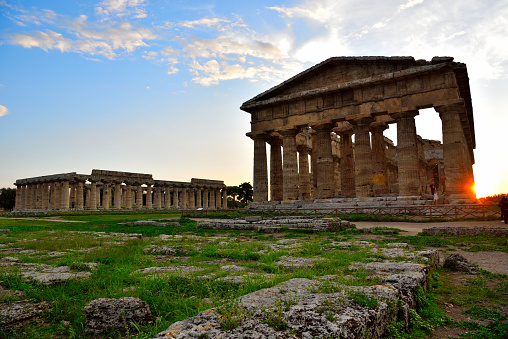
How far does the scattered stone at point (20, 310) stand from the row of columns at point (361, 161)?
26.5 metres

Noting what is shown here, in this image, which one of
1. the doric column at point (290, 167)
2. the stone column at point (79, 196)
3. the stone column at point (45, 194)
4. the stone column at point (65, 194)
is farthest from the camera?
the stone column at point (45, 194)

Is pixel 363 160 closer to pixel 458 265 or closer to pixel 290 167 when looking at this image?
pixel 290 167

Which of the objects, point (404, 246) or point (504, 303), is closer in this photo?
point (504, 303)

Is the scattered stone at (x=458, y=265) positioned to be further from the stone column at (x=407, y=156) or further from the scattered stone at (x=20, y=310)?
the stone column at (x=407, y=156)

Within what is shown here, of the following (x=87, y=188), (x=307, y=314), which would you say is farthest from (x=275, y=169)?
(x=87, y=188)

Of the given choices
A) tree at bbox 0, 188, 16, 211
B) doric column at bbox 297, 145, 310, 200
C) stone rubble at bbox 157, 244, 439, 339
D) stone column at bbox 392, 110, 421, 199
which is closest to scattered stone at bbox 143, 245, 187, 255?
stone rubble at bbox 157, 244, 439, 339

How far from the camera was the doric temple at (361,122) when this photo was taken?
25.3m

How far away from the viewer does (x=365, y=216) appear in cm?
2234

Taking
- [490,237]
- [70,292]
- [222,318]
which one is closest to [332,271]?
A: [222,318]

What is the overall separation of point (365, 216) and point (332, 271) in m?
18.5

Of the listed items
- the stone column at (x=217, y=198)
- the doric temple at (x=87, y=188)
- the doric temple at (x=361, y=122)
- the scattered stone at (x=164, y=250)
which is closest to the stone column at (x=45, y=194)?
the doric temple at (x=87, y=188)

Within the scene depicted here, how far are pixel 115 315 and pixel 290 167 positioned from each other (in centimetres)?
2987

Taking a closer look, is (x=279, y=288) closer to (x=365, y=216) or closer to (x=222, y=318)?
(x=222, y=318)

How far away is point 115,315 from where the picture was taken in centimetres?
324
